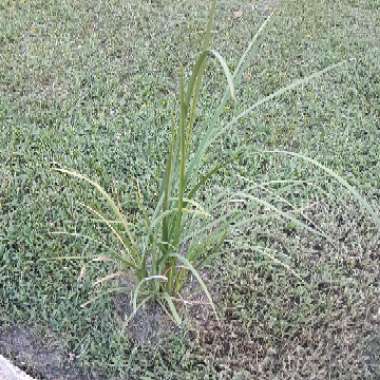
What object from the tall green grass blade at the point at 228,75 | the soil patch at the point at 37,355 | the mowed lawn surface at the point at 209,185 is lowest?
the soil patch at the point at 37,355

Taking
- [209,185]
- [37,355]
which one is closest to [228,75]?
[37,355]

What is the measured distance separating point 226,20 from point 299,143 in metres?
1.26

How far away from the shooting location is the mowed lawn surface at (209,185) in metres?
2.37

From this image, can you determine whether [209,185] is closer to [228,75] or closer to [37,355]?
[37,355]

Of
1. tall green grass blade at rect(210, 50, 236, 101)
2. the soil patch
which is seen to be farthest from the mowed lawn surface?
tall green grass blade at rect(210, 50, 236, 101)

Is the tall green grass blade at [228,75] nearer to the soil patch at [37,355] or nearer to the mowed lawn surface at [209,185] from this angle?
the mowed lawn surface at [209,185]

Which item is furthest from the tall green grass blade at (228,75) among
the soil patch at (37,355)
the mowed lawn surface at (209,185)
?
the soil patch at (37,355)

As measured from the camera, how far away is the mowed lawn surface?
237cm

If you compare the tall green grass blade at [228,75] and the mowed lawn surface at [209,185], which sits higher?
the tall green grass blade at [228,75]

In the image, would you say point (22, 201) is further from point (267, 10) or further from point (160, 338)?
point (267, 10)

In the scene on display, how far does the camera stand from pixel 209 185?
299 cm

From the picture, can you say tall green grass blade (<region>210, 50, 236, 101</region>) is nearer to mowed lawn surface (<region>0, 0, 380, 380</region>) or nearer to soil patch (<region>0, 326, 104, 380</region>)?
mowed lawn surface (<region>0, 0, 380, 380</region>)

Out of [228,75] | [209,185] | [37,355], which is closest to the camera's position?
[228,75]

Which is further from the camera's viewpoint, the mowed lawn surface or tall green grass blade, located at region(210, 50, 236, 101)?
the mowed lawn surface
